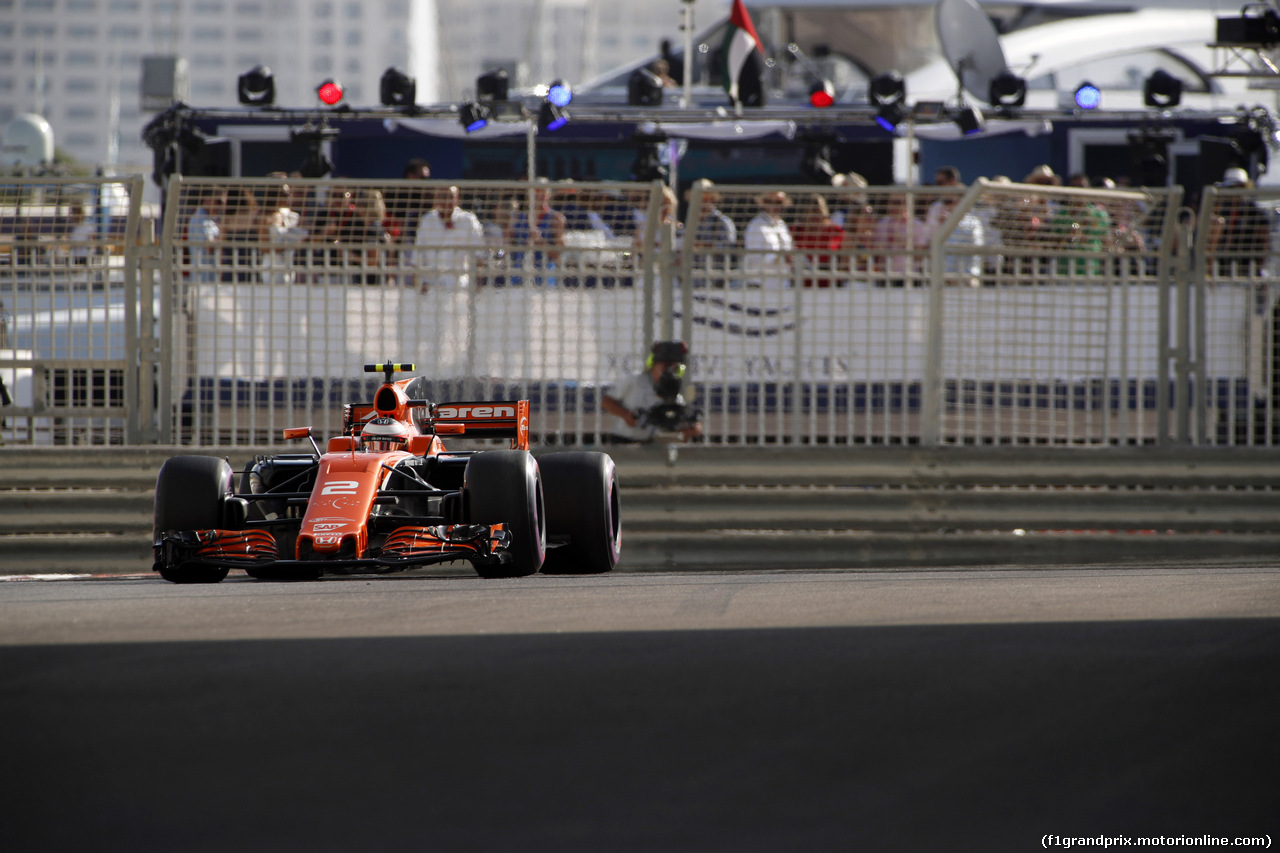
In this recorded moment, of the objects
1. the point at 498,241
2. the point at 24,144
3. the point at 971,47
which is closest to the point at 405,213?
the point at 498,241

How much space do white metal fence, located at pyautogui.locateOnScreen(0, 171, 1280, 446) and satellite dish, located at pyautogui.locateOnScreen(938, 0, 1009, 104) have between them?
6106 millimetres

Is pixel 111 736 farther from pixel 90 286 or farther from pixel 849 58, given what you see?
pixel 849 58

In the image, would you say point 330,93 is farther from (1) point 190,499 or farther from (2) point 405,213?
(1) point 190,499

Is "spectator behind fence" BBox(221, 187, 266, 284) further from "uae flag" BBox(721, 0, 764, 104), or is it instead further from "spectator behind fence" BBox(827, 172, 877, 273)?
"uae flag" BBox(721, 0, 764, 104)

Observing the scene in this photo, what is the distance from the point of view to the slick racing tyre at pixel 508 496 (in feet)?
20.5

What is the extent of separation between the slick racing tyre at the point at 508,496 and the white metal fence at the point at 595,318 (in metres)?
1.67

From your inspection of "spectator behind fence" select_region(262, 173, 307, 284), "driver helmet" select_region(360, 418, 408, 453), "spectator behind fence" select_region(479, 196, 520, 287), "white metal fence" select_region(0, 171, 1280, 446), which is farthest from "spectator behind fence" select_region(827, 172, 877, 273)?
"spectator behind fence" select_region(262, 173, 307, 284)

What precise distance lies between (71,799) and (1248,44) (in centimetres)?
1352

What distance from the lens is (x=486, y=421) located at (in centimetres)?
698

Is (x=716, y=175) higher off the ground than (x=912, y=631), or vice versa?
(x=716, y=175)

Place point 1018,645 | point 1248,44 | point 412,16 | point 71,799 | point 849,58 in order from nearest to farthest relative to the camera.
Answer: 1. point 71,799
2. point 1018,645
3. point 1248,44
4. point 849,58
5. point 412,16

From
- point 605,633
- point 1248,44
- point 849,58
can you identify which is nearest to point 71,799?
point 605,633

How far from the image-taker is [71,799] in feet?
10.8

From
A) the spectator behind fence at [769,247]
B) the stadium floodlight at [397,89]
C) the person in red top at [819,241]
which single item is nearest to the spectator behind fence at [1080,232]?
the person in red top at [819,241]
